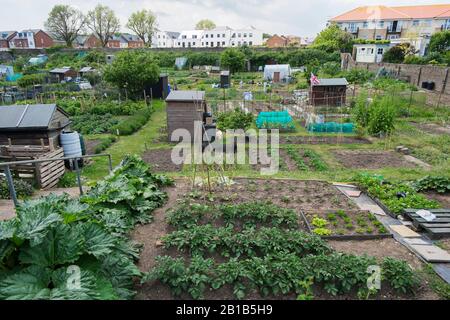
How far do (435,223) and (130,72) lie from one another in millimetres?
22078

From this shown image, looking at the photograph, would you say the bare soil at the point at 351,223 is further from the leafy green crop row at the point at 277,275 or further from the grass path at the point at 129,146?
the grass path at the point at 129,146

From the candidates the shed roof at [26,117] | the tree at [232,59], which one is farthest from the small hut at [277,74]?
the shed roof at [26,117]

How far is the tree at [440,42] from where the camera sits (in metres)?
35.4

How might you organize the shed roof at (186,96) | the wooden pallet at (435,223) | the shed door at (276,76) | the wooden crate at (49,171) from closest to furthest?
the wooden pallet at (435,223) < the wooden crate at (49,171) < the shed roof at (186,96) < the shed door at (276,76)

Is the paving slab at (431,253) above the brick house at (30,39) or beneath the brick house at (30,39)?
beneath

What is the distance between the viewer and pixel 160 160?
13.2 meters

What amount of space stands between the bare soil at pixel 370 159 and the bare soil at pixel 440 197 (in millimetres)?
2888

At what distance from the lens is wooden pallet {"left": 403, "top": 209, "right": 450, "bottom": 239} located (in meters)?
6.56

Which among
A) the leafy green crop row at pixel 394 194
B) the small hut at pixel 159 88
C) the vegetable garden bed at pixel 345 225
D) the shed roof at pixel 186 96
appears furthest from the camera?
the small hut at pixel 159 88

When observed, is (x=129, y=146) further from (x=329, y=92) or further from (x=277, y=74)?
(x=277, y=74)

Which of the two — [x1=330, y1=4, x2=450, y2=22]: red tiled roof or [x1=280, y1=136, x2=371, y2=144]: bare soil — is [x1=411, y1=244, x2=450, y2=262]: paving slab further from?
[x1=330, y1=4, x2=450, y2=22]: red tiled roof

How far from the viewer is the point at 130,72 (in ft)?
77.6
